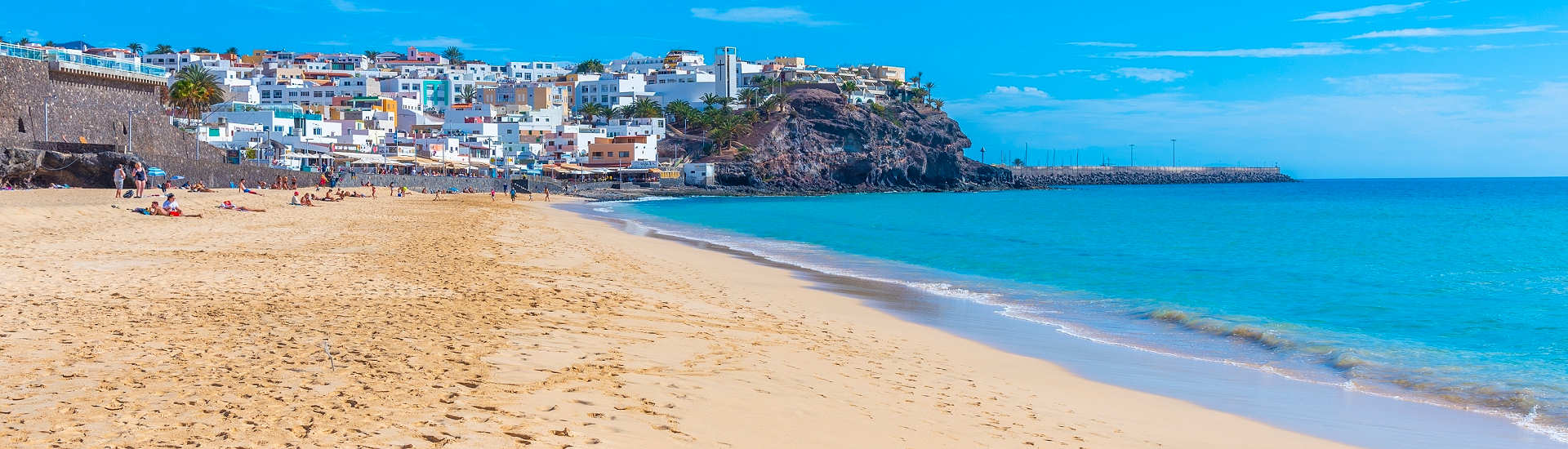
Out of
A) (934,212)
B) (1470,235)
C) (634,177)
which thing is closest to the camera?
(1470,235)

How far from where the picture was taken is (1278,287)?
20.0m

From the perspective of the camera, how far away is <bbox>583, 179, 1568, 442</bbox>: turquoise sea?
10.9 metres

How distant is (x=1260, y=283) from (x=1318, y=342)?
8.71 m

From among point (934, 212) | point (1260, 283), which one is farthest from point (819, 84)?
point (1260, 283)

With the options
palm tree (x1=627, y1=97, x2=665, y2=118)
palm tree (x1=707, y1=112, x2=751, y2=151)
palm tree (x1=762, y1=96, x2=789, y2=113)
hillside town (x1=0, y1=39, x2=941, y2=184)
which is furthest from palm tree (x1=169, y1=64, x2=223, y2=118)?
palm tree (x1=762, y1=96, x2=789, y2=113)

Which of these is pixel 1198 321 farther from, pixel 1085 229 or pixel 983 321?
pixel 1085 229

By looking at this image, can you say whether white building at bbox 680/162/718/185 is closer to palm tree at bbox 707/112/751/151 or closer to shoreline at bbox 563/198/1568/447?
palm tree at bbox 707/112/751/151

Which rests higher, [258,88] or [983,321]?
[258,88]

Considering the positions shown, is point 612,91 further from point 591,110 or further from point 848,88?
point 848,88

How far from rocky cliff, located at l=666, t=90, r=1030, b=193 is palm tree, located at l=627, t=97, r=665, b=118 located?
8906 millimetres

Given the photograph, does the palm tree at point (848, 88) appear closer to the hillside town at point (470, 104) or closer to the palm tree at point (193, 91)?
the hillside town at point (470, 104)

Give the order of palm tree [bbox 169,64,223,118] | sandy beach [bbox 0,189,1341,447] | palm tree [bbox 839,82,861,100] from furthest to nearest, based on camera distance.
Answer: palm tree [bbox 839,82,861,100] < palm tree [bbox 169,64,223,118] < sandy beach [bbox 0,189,1341,447]

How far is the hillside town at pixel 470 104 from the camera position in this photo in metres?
71.4

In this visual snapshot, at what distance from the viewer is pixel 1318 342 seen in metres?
12.5
